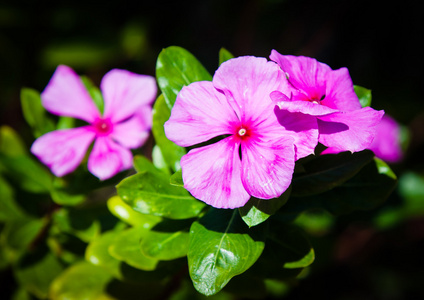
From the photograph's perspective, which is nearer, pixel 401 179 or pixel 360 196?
pixel 360 196

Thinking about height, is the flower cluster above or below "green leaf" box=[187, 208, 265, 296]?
above

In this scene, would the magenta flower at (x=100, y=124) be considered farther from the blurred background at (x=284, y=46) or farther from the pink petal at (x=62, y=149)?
the blurred background at (x=284, y=46)

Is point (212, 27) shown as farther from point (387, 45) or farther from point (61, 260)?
point (61, 260)

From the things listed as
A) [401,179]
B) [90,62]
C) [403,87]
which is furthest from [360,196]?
[90,62]

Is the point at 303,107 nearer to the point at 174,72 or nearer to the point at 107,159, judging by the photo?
the point at 174,72

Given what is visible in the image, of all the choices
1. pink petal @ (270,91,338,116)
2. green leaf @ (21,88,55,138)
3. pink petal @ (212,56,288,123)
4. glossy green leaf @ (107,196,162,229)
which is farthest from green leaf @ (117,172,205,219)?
green leaf @ (21,88,55,138)

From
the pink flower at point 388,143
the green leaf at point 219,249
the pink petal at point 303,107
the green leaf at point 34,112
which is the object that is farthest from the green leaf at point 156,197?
the pink flower at point 388,143

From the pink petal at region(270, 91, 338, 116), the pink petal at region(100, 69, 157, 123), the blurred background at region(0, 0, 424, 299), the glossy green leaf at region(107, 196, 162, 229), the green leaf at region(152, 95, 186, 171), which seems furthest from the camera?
the blurred background at region(0, 0, 424, 299)

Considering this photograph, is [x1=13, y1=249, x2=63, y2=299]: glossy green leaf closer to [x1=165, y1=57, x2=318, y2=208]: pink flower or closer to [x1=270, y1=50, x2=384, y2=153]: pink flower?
[x1=165, y1=57, x2=318, y2=208]: pink flower

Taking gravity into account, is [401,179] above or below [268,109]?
below
